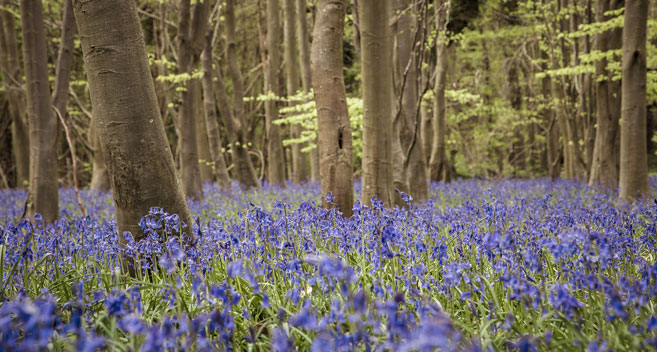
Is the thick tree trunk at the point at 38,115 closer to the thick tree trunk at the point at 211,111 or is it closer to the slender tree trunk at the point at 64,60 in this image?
the slender tree trunk at the point at 64,60

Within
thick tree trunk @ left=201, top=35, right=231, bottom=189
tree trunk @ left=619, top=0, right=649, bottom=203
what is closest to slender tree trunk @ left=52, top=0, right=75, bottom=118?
thick tree trunk @ left=201, top=35, right=231, bottom=189

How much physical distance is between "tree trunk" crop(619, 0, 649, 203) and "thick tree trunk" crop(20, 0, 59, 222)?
8.91m

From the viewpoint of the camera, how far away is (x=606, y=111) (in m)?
10.0

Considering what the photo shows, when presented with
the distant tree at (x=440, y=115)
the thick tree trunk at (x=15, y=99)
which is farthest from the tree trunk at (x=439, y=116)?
the thick tree trunk at (x=15, y=99)

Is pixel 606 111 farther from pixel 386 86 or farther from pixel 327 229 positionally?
pixel 327 229

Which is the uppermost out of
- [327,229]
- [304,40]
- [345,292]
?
[304,40]

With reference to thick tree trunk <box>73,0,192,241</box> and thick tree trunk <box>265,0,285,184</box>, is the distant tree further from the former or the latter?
thick tree trunk <box>73,0,192,241</box>

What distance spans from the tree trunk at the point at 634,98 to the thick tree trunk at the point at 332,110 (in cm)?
497

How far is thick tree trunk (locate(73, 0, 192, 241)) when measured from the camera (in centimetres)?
349

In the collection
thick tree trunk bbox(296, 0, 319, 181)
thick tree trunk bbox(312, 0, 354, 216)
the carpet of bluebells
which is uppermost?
thick tree trunk bbox(296, 0, 319, 181)

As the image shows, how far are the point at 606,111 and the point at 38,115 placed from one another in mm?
10728

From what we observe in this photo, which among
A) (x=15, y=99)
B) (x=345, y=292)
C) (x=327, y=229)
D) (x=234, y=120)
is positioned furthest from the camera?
(x=15, y=99)

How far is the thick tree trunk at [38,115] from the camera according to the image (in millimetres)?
6852

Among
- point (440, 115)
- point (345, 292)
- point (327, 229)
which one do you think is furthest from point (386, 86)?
point (440, 115)
